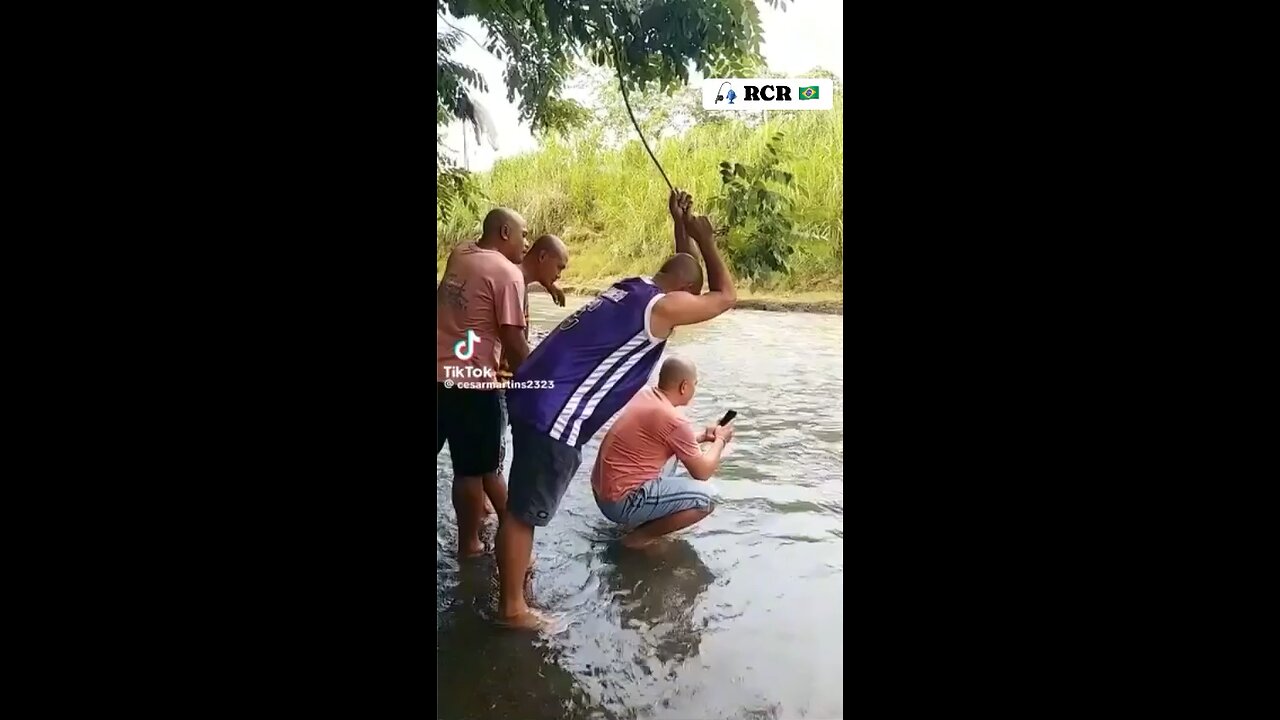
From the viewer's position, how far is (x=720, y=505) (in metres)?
2.41

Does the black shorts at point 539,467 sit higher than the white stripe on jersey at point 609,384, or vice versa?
the white stripe on jersey at point 609,384

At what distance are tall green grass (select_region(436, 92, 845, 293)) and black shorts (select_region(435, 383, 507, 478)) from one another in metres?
0.33

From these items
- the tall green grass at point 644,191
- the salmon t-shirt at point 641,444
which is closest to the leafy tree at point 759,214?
the tall green grass at point 644,191

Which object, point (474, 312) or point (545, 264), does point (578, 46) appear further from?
point (474, 312)

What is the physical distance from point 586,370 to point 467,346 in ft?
0.94

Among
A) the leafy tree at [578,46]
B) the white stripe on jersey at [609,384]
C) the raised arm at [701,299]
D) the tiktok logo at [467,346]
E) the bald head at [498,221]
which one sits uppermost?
the leafy tree at [578,46]

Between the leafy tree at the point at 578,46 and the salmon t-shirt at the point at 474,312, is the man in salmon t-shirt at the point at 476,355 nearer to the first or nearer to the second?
the salmon t-shirt at the point at 474,312

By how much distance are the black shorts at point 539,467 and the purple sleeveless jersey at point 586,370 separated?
0.07ft

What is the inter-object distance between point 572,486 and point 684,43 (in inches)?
42.4

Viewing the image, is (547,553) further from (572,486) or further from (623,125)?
(623,125)

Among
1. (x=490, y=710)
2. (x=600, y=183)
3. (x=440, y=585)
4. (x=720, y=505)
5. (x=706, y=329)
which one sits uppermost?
(x=600, y=183)

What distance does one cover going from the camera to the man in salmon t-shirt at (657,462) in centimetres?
242

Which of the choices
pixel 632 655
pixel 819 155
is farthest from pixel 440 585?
pixel 819 155

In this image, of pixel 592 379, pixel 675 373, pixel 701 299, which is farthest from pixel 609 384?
pixel 701 299
